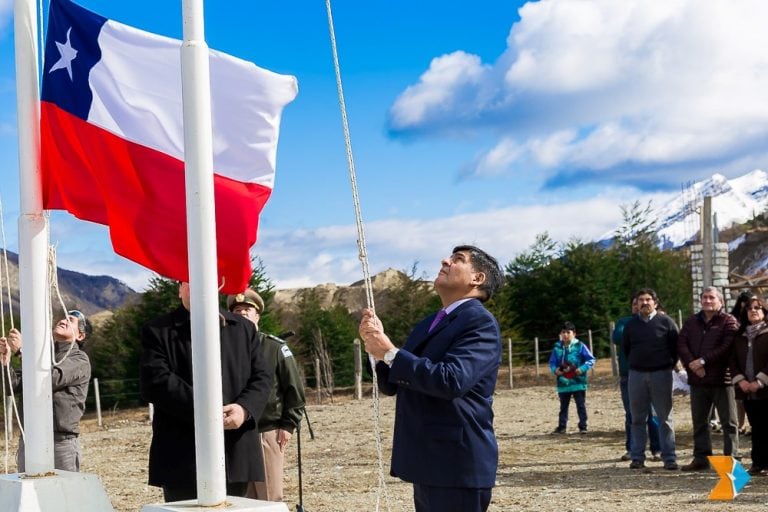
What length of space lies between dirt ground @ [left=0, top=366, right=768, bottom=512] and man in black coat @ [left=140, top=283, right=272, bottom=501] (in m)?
0.82

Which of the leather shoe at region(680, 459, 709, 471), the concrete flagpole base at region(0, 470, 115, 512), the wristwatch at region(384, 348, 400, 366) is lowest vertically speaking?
the leather shoe at region(680, 459, 709, 471)

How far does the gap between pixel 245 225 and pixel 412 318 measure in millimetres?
28852

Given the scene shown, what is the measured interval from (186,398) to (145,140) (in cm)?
112

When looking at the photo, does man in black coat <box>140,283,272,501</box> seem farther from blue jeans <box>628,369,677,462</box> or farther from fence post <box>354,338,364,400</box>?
fence post <box>354,338,364,400</box>

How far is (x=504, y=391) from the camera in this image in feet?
79.7

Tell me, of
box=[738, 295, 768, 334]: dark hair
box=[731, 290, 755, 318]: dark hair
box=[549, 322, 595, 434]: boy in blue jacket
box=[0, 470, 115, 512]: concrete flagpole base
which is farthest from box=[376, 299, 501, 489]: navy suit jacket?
box=[549, 322, 595, 434]: boy in blue jacket

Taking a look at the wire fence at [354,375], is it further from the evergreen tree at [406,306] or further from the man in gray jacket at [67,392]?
the man in gray jacket at [67,392]

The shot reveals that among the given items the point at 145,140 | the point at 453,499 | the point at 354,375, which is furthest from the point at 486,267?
the point at 354,375

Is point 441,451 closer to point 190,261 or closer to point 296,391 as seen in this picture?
point 190,261

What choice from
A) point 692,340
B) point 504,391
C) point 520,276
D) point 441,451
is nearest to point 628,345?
point 692,340

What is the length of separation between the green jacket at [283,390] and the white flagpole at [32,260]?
226 cm

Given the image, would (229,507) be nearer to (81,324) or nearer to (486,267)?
(486,267)

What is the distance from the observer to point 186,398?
4395 millimetres

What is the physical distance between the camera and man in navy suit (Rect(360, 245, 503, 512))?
396 centimetres
